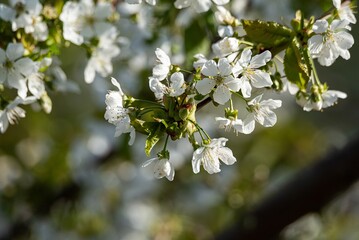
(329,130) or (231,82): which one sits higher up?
(231,82)

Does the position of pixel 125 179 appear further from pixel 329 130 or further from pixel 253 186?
pixel 329 130

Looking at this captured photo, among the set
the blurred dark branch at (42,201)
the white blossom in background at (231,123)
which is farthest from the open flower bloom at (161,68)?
the blurred dark branch at (42,201)

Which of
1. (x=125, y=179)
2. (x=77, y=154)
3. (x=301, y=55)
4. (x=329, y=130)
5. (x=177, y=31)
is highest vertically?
(x=301, y=55)

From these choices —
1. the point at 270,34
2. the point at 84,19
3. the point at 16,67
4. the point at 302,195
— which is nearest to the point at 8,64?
the point at 16,67

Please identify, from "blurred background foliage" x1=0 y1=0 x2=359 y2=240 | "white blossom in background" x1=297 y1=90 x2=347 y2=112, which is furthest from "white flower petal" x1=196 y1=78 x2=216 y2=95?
"blurred background foliage" x1=0 y1=0 x2=359 y2=240

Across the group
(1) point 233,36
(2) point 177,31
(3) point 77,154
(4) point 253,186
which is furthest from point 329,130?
(1) point 233,36

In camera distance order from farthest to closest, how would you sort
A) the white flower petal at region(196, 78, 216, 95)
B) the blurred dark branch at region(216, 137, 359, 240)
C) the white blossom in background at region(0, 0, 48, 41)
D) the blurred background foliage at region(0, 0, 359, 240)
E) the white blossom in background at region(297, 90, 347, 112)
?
the blurred background foliage at region(0, 0, 359, 240), the blurred dark branch at region(216, 137, 359, 240), the white blossom in background at region(0, 0, 48, 41), the white blossom in background at region(297, 90, 347, 112), the white flower petal at region(196, 78, 216, 95)

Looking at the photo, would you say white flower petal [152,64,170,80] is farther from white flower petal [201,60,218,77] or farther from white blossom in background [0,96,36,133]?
white blossom in background [0,96,36,133]
